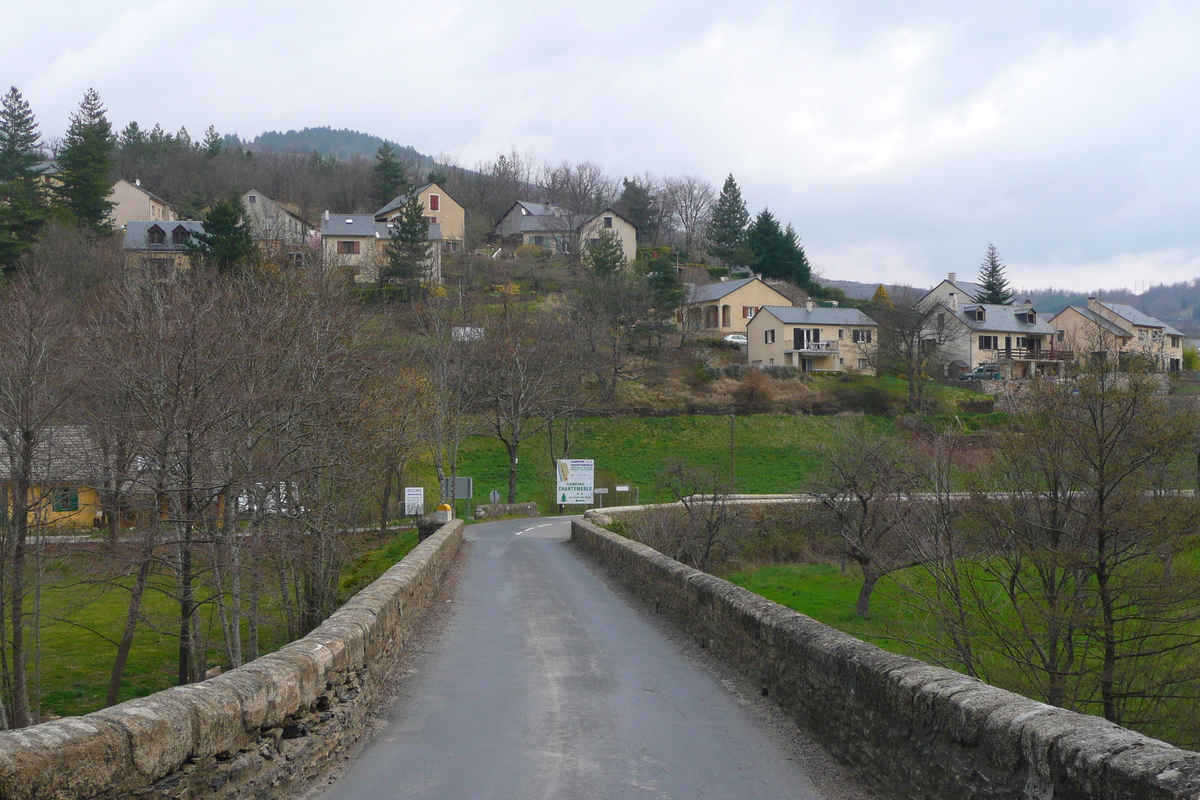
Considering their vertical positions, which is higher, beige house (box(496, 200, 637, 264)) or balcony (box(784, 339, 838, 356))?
beige house (box(496, 200, 637, 264))

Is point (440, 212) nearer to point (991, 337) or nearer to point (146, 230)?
point (146, 230)

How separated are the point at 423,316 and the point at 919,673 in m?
53.2

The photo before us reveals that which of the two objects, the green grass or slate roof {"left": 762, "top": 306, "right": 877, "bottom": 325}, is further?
slate roof {"left": 762, "top": 306, "right": 877, "bottom": 325}

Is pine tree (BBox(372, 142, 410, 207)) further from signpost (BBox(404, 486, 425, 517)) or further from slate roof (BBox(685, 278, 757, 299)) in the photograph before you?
signpost (BBox(404, 486, 425, 517))

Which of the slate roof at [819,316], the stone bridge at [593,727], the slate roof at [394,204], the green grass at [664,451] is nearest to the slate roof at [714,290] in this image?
the slate roof at [819,316]

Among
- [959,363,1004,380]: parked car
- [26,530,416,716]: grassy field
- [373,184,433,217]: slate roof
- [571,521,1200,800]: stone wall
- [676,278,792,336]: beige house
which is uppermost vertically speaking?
[373,184,433,217]: slate roof

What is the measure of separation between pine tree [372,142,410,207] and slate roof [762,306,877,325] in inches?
1916

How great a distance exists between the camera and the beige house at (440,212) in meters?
92.8

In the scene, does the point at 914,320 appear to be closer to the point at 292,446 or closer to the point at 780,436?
the point at 780,436

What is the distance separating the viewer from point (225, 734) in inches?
199

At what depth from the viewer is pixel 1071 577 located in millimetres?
15805

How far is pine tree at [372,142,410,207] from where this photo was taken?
105 meters

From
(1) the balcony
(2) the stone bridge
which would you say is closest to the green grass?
(1) the balcony

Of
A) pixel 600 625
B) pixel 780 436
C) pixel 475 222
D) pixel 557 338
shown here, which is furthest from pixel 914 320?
pixel 600 625
